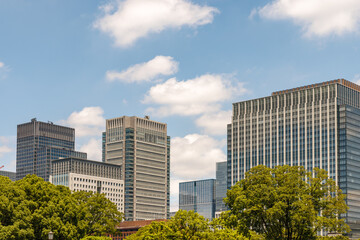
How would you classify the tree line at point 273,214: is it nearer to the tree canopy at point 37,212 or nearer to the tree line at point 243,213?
the tree line at point 243,213

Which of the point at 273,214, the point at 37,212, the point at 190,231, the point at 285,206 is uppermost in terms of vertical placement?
the point at 285,206

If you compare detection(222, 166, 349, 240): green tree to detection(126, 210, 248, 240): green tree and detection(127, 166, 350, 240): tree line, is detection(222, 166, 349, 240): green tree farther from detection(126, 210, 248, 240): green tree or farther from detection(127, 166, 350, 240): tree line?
detection(126, 210, 248, 240): green tree

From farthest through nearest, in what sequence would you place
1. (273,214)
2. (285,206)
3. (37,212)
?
(37,212)
(273,214)
(285,206)

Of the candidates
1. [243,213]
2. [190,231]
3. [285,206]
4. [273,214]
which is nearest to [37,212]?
[190,231]

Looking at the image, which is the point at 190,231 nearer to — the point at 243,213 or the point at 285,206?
the point at 243,213

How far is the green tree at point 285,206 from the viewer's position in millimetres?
74312

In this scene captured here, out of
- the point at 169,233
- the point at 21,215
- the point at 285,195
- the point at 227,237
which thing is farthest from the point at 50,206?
the point at 285,195

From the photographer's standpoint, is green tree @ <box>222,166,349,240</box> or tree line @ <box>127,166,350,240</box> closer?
tree line @ <box>127,166,350,240</box>

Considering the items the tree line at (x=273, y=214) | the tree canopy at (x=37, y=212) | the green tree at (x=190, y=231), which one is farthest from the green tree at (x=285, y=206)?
the tree canopy at (x=37, y=212)

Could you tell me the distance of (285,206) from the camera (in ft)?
243

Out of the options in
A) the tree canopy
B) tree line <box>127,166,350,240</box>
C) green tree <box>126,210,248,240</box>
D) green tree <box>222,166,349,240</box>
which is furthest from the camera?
the tree canopy

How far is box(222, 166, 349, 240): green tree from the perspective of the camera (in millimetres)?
→ 74312

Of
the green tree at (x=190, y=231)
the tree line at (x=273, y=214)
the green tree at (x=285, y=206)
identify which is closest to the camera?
the green tree at (x=190, y=231)

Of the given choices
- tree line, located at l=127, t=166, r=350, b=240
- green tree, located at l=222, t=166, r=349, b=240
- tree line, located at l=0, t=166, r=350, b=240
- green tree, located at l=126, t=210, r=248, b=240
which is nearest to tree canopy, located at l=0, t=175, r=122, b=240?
tree line, located at l=0, t=166, r=350, b=240
